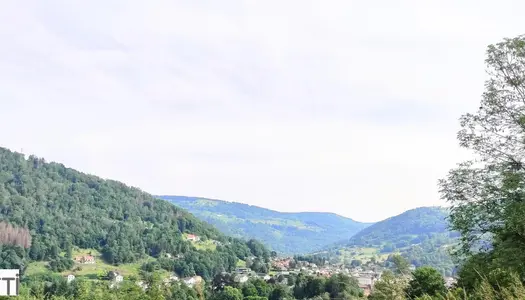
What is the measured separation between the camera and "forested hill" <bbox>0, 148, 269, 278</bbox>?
109m

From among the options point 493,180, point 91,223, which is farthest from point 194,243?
point 493,180

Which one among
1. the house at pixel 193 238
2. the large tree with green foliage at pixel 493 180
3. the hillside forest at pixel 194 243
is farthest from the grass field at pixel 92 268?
the large tree with green foliage at pixel 493 180

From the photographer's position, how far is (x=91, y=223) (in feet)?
436

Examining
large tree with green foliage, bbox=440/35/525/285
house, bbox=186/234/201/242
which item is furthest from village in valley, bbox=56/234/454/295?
large tree with green foliage, bbox=440/35/525/285

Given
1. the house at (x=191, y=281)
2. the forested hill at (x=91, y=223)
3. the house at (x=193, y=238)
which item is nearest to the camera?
the house at (x=191, y=281)

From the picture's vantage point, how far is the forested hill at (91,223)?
109 m

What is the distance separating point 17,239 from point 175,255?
32501mm

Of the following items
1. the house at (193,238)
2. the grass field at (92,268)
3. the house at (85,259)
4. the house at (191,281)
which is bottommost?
the house at (191,281)

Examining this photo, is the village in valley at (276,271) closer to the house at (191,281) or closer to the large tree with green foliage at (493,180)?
the house at (191,281)

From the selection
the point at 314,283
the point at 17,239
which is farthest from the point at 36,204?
the point at 314,283

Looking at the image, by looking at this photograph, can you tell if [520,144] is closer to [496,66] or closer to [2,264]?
[496,66]

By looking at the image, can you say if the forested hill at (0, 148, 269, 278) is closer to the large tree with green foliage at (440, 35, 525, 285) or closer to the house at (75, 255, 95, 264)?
the house at (75, 255, 95, 264)

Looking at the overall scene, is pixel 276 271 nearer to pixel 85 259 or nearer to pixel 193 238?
pixel 193 238

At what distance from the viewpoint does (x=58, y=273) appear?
97.2m
